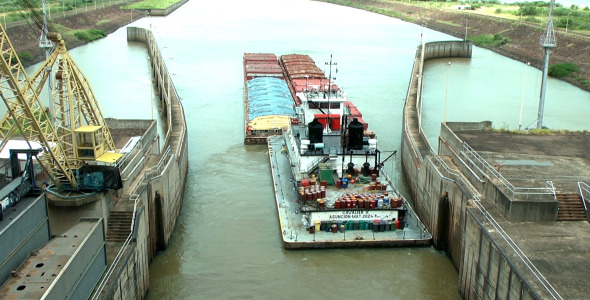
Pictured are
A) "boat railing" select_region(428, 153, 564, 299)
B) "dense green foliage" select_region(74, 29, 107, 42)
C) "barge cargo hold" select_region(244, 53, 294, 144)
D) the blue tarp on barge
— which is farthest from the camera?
"dense green foliage" select_region(74, 29, 107, 42)

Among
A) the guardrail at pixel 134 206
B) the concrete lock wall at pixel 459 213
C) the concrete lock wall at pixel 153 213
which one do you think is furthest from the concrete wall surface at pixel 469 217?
the guardrail at pixel 134 206

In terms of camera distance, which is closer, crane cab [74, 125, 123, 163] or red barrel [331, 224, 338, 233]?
crane cab [74, 125, 123, 163]

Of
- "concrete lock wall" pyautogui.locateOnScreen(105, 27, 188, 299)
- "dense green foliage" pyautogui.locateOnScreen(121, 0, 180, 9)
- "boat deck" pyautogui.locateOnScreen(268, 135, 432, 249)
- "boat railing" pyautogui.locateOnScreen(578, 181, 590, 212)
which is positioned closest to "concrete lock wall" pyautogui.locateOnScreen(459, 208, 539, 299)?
"boat deck" pyautogui.locateOnScreen(268, 135, 432, 249)

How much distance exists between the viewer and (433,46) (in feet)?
278

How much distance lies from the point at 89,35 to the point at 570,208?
282ft

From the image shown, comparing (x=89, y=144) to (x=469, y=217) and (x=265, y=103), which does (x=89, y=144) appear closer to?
(x=469, y=217)

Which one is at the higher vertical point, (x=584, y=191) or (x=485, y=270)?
(x=584, y=191)

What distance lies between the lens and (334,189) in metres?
27.5

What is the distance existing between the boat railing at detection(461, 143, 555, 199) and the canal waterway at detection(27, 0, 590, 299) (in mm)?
3960

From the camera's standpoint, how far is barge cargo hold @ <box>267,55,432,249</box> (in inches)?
993

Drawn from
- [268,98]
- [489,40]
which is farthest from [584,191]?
[489,40]

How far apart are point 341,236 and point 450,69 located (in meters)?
55.8

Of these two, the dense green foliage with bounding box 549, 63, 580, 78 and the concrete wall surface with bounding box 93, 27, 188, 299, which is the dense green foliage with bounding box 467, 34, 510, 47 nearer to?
the dense green foliage with bounding box 549, 63, 580, 78

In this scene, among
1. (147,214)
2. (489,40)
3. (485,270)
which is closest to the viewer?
(485,270)
